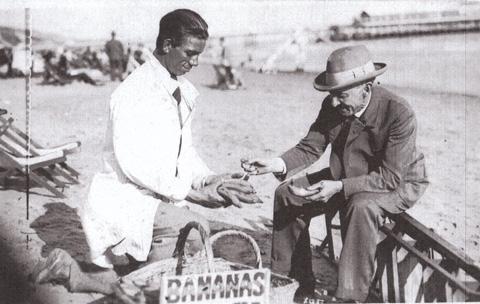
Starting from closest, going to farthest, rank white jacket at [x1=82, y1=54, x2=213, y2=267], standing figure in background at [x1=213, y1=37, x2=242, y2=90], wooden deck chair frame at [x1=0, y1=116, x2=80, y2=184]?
white jacket at [x1=82, y1=54, x2=213, y2=267] < wooden deck chair frame at [x1=0, y1=116, x2=80, y2=184] < standing figure in background at [x1=213, y1=37, x2=242, y2=90]

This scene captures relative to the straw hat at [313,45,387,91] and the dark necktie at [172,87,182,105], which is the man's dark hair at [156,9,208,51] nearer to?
the dark necktie at [172,87,182,105]

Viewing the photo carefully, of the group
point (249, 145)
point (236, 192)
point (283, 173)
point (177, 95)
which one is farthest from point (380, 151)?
point (249, 145)

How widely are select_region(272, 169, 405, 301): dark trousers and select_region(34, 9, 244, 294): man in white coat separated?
0.48 m

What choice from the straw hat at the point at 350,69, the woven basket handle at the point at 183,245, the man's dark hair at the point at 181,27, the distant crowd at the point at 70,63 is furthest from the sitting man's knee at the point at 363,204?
the distant crowd at the point at 70,63

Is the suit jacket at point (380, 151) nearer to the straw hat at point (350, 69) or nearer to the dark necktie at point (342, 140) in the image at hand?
the dark necktie at point (342, 140)

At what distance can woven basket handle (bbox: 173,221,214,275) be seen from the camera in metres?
3.15

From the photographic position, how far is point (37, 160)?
5.50 meters

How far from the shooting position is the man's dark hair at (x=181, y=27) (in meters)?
3.47

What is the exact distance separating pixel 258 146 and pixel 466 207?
9.13 feet

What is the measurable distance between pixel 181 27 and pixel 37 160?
265 centimetres

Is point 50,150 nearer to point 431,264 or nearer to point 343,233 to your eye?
point 343,233

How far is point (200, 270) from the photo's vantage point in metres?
3.56

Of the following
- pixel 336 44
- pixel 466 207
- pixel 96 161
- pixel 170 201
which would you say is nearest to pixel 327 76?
pixel 170 201

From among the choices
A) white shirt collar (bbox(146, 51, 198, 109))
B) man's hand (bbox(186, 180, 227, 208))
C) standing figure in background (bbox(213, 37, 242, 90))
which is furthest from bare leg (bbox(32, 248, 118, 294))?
standing figure in background (bbox(213, 37, 242, 90))
